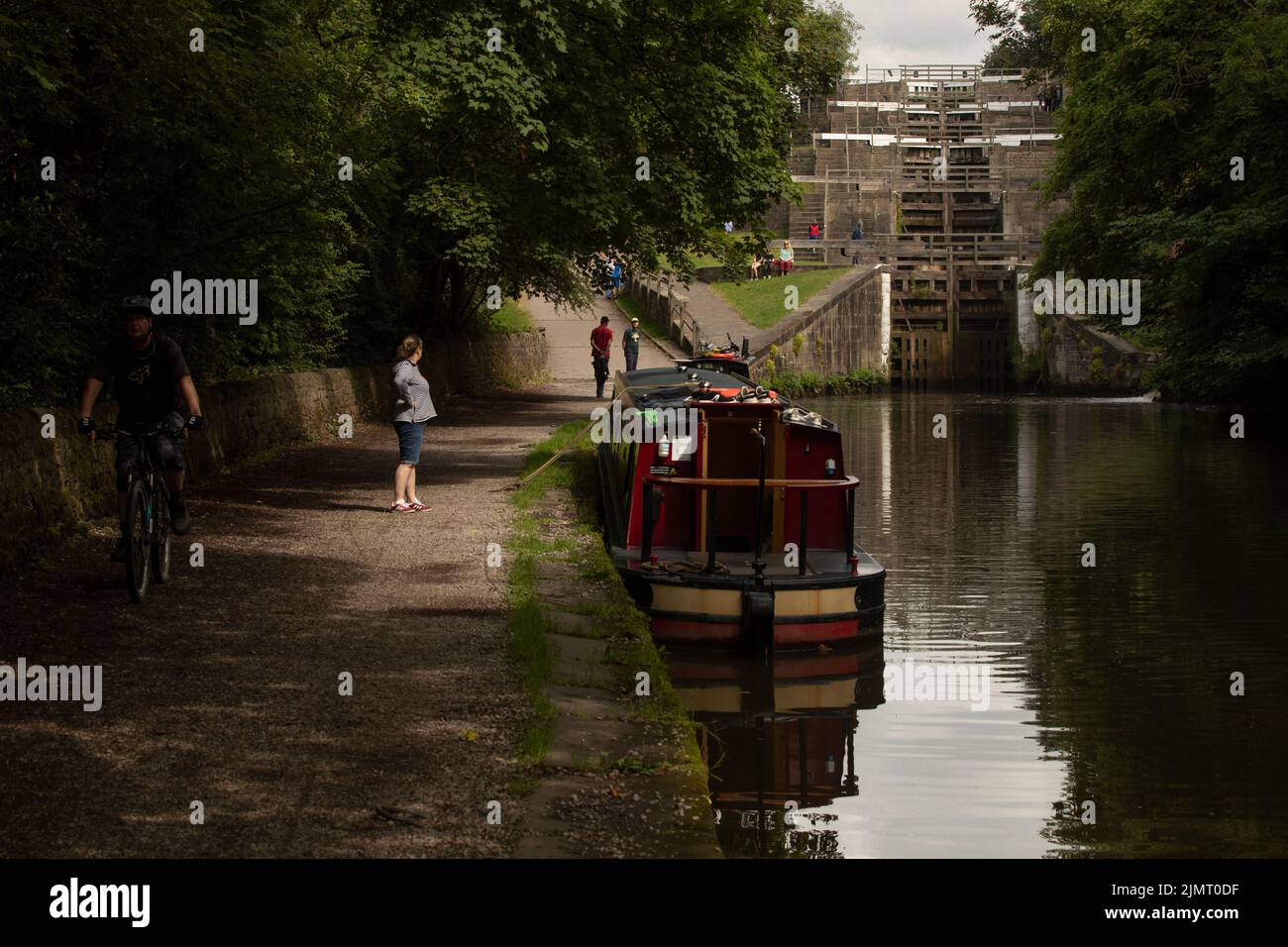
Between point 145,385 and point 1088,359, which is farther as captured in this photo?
point 1088,359

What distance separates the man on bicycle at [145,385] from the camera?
10188 mm

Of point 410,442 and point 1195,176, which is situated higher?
point 1195,176

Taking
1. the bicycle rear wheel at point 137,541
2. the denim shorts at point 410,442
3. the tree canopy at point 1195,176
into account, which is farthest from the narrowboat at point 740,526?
the tree canopy at point 1195,176

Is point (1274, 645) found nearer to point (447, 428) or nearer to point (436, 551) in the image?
point (436, 551)

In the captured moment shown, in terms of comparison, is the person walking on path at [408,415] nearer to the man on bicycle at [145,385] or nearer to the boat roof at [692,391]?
the boat roof at [692,391]

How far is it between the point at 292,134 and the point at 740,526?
7.43 m

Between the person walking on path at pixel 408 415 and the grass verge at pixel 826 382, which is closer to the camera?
the person walking on path at pixel 408 415

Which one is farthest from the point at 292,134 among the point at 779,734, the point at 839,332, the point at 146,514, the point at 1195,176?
the point at 839,332

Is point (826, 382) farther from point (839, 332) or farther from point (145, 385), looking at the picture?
point (145, 385)

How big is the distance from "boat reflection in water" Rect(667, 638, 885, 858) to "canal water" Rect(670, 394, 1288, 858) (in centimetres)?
2

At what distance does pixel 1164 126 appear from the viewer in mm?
33219

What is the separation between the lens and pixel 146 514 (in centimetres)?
1004

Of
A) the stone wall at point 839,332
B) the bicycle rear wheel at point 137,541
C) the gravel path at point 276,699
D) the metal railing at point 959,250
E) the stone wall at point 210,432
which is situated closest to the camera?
the gravel path at point 276,699

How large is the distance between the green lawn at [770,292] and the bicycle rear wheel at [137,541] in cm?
3903
